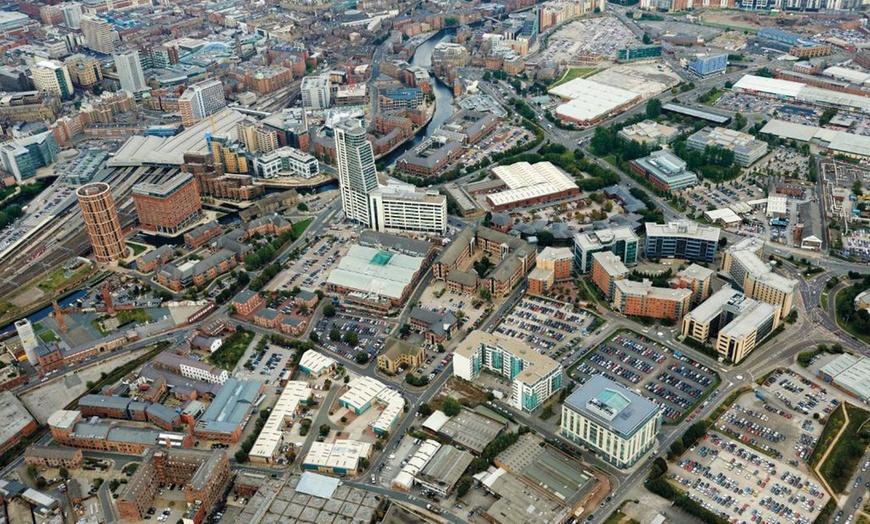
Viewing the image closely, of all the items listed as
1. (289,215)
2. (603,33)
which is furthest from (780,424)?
(603,33)

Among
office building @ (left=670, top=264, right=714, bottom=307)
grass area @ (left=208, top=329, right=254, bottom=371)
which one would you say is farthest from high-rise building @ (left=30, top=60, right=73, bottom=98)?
office building @ (left=670, top=264, right=714, bottom=307)

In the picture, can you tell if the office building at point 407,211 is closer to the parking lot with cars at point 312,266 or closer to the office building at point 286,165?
the parking lot with cars at point 312,266

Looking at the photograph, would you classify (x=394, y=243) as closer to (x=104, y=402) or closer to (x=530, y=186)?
(x=530, y=186)

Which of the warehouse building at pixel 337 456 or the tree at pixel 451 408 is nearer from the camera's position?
the warehouse building at pixel 337 456

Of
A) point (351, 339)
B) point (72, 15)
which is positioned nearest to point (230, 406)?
point (351, 339)

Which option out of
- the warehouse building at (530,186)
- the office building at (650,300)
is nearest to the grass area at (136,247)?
the warehouse building at (530,186)

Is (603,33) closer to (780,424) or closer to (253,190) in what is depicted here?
(253,190)
